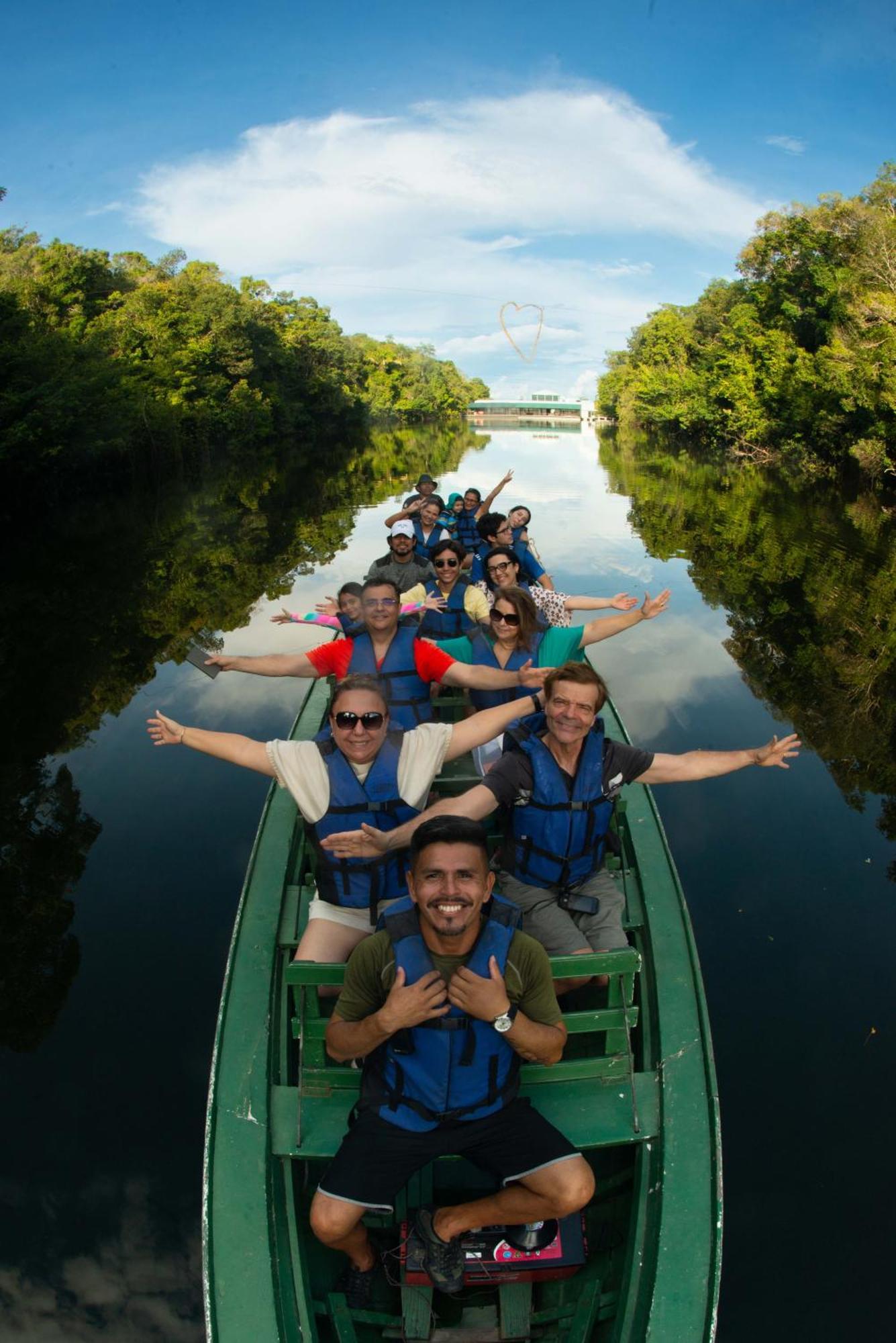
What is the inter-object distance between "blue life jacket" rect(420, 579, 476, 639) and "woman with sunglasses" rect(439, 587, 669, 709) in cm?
179

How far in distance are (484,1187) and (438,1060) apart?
1.05m

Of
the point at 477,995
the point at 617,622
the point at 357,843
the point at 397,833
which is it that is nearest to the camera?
the point at 477,995

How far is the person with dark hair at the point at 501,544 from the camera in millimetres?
8281

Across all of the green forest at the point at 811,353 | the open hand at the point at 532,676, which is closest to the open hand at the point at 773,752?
the open hand at the point at 532,676

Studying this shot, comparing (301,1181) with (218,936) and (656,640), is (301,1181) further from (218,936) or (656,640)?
(656,640)

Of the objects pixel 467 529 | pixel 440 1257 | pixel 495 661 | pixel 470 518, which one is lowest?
pixel 440 1257

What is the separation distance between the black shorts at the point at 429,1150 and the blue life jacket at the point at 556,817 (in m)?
1.09

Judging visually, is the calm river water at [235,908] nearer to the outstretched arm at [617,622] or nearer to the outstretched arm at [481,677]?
the outstretched arm at [617,622]

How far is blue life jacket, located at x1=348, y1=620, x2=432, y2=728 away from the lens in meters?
4.95

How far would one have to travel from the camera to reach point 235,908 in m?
6.06

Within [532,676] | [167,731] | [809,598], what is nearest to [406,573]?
[532,676]

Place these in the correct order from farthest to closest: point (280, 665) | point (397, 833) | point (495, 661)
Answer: point (280, 665) → point (495, 661) → point (397, 833)

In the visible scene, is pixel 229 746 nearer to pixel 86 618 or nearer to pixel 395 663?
pixel 395 663

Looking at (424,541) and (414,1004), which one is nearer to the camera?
(414,1004)
